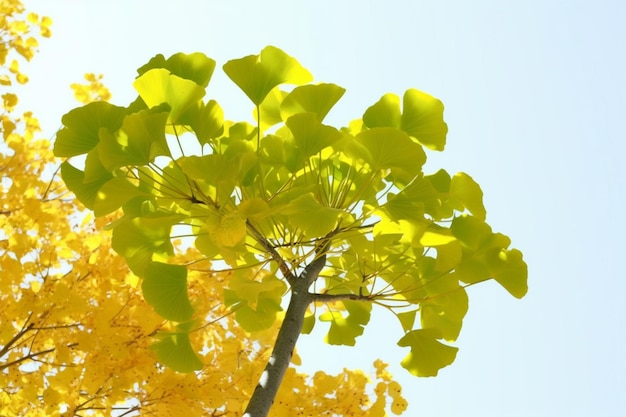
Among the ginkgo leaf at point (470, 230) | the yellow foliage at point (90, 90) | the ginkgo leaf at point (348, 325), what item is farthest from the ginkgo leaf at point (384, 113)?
the yellow foliage at point (90, 90)

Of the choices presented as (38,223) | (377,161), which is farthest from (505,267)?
(38,223)

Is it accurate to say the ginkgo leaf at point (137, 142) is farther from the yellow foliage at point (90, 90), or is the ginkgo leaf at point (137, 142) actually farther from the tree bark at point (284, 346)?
the yellow foliage at point (90, 90)

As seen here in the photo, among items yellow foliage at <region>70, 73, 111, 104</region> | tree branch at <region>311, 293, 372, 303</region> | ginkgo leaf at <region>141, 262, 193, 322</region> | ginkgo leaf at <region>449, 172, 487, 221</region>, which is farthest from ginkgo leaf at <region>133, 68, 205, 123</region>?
yellow foliage at <region>70, 73, 111, 104</region>

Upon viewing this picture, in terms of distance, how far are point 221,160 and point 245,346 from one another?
139 cm

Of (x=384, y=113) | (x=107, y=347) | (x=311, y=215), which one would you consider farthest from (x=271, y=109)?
(x=107, y=347)

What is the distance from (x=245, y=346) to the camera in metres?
2.23

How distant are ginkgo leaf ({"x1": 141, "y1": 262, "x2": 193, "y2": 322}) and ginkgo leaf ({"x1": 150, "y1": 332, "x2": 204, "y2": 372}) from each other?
0.26ft

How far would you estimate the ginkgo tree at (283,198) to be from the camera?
3.47 feet

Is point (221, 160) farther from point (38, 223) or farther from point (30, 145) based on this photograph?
point (30, 145)

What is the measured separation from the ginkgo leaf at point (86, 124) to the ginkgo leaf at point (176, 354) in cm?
46

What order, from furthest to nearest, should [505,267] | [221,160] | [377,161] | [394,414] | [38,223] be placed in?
1. [38,223]
2. [394,414]
3. [505,267]
4. [377,161]
5. [221,160]

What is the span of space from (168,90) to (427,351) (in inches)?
30.6

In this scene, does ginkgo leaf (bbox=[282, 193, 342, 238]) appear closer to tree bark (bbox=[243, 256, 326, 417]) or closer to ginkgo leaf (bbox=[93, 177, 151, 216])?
tree bark (bbox=[243, 256, 326, 417])

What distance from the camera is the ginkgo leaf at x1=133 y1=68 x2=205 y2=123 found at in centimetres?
106
